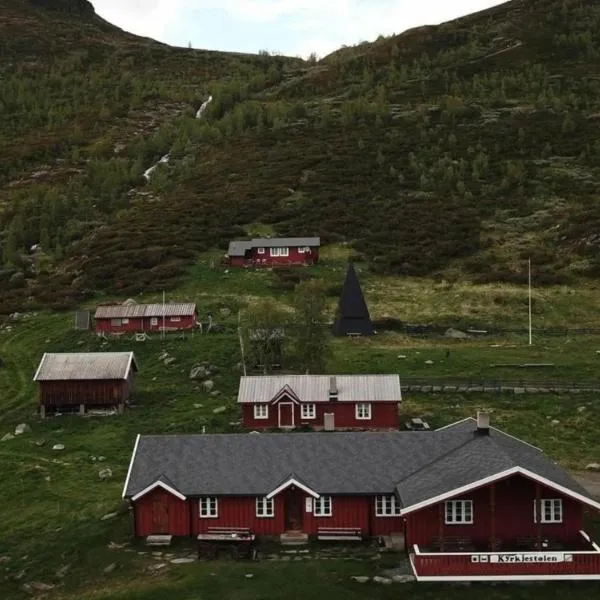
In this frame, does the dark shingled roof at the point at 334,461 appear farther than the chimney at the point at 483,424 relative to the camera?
No

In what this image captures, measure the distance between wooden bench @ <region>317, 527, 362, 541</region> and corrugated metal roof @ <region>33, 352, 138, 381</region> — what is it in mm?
22404

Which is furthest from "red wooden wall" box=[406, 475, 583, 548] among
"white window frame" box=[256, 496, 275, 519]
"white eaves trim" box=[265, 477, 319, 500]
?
"white window frame" box=[256, 496, 275, 519]

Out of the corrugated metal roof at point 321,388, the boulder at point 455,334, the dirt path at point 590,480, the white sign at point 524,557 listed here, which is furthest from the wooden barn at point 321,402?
the boulder at point 455,334

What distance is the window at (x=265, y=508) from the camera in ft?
105

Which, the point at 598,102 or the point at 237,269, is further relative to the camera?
the point at 598,102

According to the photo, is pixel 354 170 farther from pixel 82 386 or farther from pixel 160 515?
pixel 160 515

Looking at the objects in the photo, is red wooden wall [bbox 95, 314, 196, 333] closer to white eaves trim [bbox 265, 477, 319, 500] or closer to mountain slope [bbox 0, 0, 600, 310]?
mountain slope [bbox 0, 0, 600, 310]

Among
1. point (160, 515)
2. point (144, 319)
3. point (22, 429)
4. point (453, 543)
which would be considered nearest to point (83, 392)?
point (22, 429)

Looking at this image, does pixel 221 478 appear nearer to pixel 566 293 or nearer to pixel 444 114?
pixel 566 293

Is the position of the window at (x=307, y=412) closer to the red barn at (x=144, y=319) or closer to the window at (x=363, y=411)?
the window at (x=363, y=411)

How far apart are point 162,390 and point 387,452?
23153mm

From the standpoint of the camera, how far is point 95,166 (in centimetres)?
14288

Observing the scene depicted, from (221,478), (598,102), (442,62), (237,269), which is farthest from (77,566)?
(442,62)

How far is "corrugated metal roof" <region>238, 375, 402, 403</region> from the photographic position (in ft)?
151
